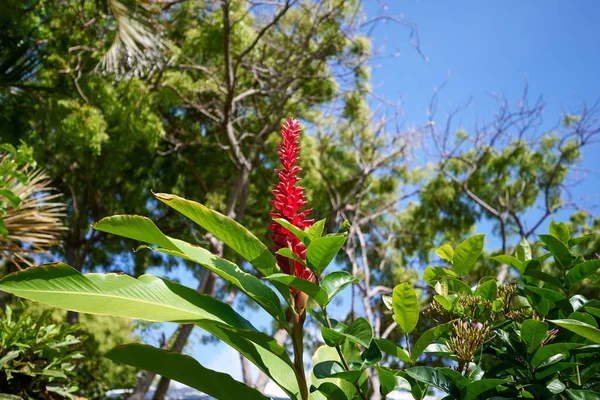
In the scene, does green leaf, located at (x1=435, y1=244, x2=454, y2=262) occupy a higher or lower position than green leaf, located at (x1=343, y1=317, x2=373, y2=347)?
higher

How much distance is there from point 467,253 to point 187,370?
0.75 meters

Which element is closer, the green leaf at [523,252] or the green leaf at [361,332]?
the green leaf at [361,332]

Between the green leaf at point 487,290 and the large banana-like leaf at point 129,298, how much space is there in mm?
492

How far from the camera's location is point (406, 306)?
1.17 m

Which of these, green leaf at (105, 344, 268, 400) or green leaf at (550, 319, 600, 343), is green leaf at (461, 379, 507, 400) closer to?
green leaf at (550, 319, 600, 343)

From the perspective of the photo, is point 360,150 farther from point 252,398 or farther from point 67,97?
point 252,398

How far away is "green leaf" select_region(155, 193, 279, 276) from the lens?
1205 mm

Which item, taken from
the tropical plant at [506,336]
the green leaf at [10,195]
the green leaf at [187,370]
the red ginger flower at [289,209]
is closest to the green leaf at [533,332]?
the tropical plant at [506,336]

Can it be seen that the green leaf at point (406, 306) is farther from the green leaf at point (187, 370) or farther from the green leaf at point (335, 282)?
the green leaf at point (187, 370)

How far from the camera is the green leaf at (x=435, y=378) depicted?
1090mm

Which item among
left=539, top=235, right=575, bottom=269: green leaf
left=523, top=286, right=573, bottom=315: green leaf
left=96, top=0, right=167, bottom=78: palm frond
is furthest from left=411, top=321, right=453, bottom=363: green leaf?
left=96, top=0, right=167, bottom=78: palm frond

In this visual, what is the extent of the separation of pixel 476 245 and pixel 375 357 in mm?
450

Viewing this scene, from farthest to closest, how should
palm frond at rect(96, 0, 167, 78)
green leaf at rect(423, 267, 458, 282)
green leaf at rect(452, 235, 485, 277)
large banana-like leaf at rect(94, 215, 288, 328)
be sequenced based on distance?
1. palm frond at rect(96, 0, 167, 78)
2. green leaf at rect(423, 267, 458, 282)
3. green leaf at rect(452, 235, 485, 277)
4. large banana-like leaf at rect(94, 215, 288, 328)

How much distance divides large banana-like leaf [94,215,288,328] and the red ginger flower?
0.08 metres
